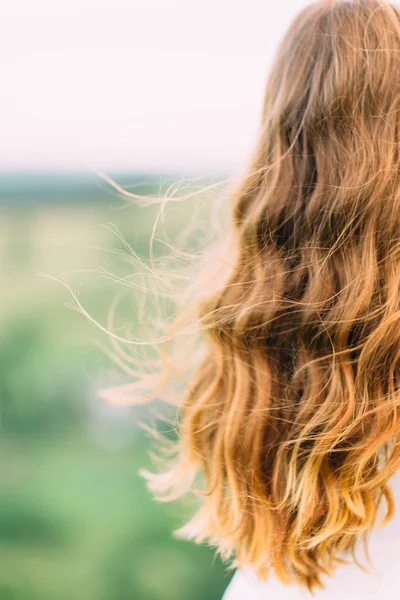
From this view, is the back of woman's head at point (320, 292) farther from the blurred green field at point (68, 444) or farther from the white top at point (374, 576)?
the blurred green field at point (68, 444)

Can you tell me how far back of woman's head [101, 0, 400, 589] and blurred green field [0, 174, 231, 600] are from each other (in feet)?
0.95

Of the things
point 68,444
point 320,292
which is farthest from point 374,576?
point 68,444

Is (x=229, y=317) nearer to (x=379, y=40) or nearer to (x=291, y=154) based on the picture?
(x=291, y=154)

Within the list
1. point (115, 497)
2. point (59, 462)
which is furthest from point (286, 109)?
point (59, 462)

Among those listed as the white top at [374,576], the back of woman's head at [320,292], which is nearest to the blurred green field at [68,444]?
the back of woman's head at [320,292]

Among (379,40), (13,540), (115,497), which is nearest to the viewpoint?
(379,40)

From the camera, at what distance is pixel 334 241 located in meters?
1.00

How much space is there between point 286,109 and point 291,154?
2.6 inches

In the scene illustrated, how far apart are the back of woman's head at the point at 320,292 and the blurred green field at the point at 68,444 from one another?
0.95 ft

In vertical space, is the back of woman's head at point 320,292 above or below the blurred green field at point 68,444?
above

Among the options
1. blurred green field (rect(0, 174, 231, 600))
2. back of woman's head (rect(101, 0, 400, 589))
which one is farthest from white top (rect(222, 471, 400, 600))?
blurred green field (rect(0, 174, 231, 600))

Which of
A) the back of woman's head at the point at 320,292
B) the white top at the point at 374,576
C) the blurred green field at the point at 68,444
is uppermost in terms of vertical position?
the back of woman's head at the point at 320,292

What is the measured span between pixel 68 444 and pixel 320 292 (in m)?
3.81

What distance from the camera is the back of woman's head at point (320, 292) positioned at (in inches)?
38.5
